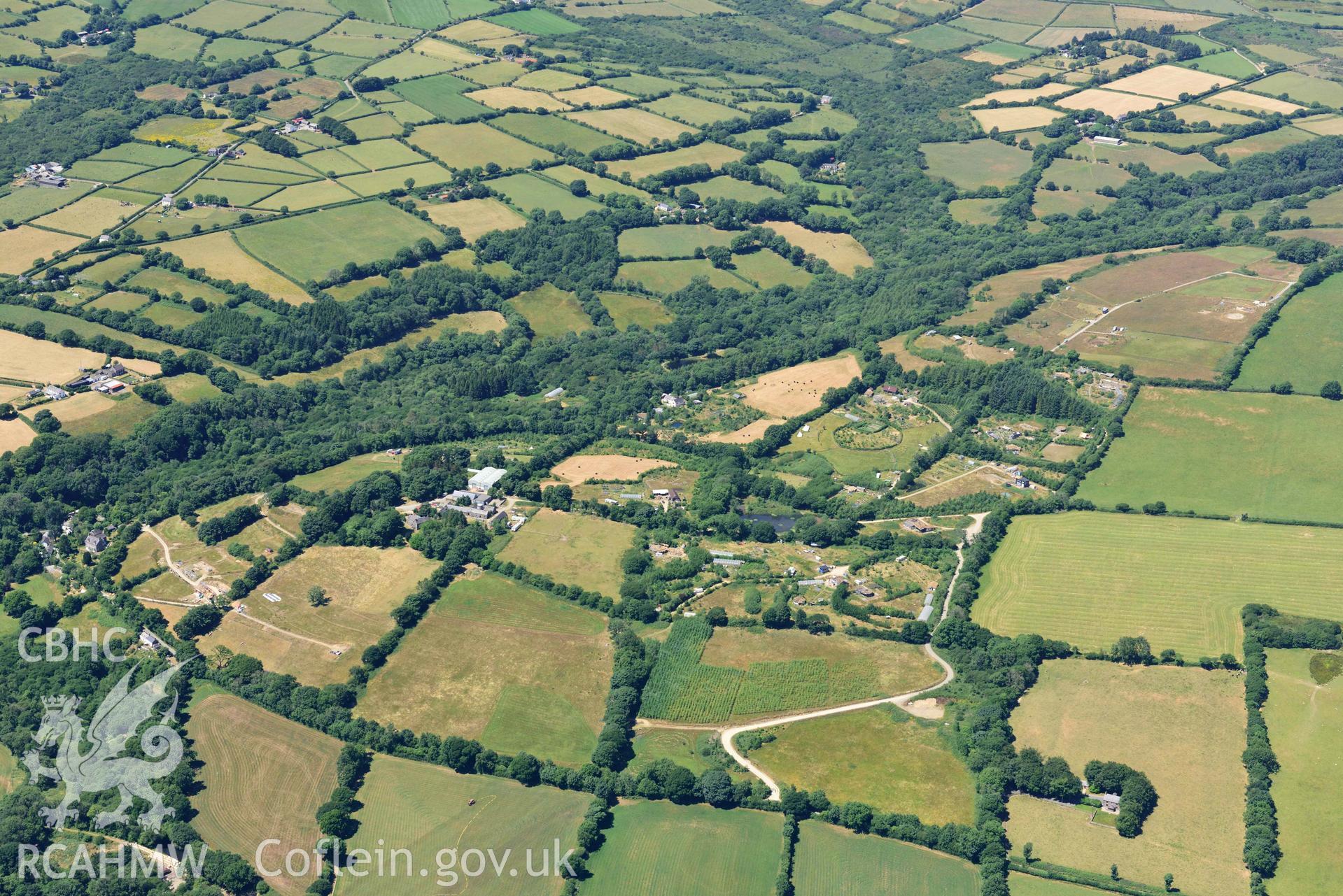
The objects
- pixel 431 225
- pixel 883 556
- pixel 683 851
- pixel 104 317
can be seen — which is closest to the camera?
pixel 683 851

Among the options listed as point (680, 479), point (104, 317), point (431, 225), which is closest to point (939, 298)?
point (680, 479)

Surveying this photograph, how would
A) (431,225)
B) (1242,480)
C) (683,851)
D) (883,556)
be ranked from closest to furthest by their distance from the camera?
1. (683,851)
2. (883,556)
3. (1242,480)
4. (431,225)

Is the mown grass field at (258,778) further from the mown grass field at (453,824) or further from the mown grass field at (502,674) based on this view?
the mown grass field at (502,674)

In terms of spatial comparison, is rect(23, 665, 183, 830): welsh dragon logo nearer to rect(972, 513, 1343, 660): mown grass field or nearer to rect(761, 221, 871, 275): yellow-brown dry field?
rect(972, 513, 1343, 660): mown grass field

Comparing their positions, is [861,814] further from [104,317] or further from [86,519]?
[104,317]

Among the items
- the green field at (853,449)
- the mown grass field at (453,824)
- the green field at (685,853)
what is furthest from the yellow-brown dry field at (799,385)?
the mown grass field at (453,824)

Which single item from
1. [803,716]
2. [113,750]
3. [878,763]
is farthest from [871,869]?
[113,750]
